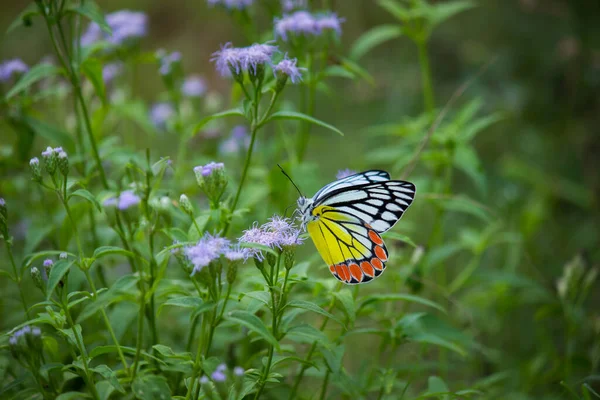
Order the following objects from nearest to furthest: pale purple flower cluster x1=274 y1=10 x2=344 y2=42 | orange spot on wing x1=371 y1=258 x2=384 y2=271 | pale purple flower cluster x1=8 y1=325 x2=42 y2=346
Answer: pale purple flower cluster x1=8 y1=325 x2=42 y2=346
orange spot on wing x1=371 y1=258 x2=384 y2=271
pale purple flower cluster x1=274 y1=10 x2=344 y2=42

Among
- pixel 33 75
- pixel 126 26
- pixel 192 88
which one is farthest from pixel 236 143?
pixel 33 75

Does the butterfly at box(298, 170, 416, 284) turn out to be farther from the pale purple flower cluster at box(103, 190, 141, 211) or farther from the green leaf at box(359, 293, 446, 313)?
the pale purple flower cluster at box(103, 190, 141, 211)

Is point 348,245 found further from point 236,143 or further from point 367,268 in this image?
point 236,143

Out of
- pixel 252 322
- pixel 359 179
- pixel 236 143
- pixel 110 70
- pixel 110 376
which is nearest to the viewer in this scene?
pixel 252 322

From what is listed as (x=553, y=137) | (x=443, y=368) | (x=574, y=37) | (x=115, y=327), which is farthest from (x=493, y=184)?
(x=115, y=327)

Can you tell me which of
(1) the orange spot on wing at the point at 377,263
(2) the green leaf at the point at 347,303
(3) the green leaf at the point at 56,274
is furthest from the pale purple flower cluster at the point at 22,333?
(1) the orange spot on wing at the point at 377,263

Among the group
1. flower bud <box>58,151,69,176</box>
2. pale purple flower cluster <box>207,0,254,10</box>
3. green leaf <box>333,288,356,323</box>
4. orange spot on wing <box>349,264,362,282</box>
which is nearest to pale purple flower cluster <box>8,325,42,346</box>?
flower bud <box>58,151,69,176</box>

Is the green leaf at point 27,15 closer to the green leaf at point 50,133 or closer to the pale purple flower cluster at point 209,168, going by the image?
the green leaf at point 50,133

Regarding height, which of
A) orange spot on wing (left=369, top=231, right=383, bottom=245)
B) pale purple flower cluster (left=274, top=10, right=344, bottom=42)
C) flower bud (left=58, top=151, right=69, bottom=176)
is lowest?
orange spot on wing (left=369, top=231, right=383, bottom=245)
